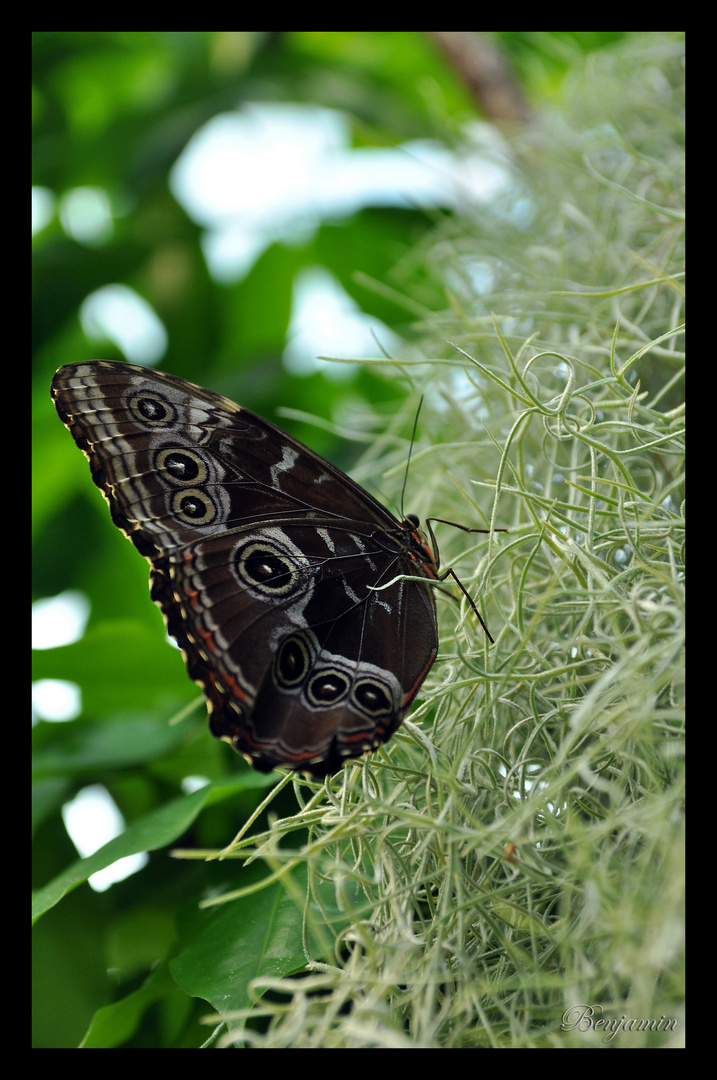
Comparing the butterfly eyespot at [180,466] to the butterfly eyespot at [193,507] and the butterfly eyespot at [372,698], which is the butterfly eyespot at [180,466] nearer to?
the butterfly eyespot at [193,507]

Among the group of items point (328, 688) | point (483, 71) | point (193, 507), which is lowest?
point (328, 688)

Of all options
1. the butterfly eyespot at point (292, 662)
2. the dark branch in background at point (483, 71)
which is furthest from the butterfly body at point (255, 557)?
the dark branch in background at point (483, 71)

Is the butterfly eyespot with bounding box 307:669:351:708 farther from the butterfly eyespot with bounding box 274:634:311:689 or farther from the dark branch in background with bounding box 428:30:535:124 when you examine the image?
the dark branch in background with bounding box 428:30:535:124

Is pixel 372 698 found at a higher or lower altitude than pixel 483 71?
lower

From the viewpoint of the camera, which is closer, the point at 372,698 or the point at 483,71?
the point at 372,698

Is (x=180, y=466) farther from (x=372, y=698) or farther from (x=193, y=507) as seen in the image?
(x=372, y=698)

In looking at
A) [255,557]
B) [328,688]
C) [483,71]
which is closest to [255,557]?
[255,557]

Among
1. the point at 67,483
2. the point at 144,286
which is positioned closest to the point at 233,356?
the point at 144,286
